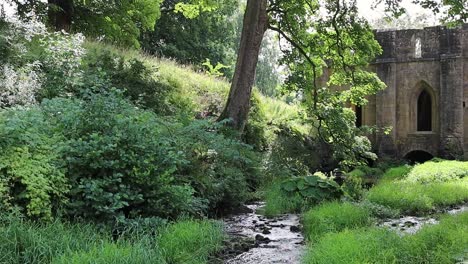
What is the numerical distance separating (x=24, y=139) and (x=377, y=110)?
27145 millimetres

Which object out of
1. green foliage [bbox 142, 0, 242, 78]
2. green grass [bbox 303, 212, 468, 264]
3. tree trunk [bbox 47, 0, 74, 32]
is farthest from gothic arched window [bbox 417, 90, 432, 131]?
green grass [bbox 303, 212, 468, 264]

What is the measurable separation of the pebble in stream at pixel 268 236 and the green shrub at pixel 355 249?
1.46 feet

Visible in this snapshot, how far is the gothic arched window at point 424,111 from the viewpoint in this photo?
3067 centimetres

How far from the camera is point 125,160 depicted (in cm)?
662

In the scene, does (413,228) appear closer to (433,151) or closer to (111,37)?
(111,37)

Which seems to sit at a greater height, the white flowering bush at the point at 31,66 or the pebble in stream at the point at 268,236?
the white flowering bush at the point at 31,66

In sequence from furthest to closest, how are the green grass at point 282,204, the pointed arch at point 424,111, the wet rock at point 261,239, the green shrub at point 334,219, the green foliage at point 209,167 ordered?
the pointed arch at point 424,111 → the green grass at point 282,204 → the green foliage at point 209,167 → the green shrub at point 334,219 → the wet rock at point 261,239

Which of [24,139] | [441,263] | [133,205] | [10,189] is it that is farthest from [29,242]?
[441,263]

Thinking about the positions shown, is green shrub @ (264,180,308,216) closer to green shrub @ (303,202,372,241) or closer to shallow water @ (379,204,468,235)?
green shrub @ (303,202,372,241)

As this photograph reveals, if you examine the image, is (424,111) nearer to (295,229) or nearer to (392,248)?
(295,229)

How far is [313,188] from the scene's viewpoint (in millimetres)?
10492

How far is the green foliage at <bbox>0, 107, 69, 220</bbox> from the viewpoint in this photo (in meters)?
5.58

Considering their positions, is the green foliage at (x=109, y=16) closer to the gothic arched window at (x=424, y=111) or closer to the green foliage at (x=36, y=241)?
the green foliage at (x=36, y=241)

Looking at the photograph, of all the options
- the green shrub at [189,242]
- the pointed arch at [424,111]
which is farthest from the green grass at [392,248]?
the pointed arch at [424,111]
